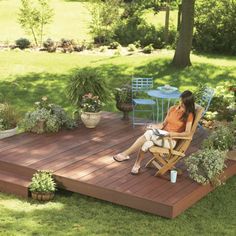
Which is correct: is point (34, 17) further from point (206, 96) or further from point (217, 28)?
point (206, 96)

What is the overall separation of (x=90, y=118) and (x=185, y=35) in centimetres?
679

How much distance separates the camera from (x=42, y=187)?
868 cm

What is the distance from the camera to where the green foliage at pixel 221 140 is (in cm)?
980

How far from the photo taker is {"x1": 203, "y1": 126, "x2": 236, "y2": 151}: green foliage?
9.80 meters

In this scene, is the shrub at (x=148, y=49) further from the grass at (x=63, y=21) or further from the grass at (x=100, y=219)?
the grass at (x=100, y=219)

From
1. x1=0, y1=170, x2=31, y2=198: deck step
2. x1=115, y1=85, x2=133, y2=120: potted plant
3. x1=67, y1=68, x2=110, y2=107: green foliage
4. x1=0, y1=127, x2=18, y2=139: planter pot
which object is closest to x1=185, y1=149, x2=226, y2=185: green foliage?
x1=0, y1=170, x2=31, y2=198: deck step

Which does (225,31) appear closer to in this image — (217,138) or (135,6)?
(135,6)

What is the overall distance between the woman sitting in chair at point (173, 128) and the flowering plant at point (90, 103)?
2239 mm

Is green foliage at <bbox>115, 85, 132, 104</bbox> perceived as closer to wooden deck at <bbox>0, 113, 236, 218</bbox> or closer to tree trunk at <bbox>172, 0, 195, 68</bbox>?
wooden deck at <bbox>0, 113, 236, 218</bbox>

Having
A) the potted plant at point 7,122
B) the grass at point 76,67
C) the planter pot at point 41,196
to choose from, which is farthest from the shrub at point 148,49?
the planter pot at point 41,196

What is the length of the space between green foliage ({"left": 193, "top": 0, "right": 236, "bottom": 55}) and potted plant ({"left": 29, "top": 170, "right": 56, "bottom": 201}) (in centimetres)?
1325

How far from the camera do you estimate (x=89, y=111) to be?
1131 centimetres

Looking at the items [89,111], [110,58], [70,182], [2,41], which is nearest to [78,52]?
[110,58]

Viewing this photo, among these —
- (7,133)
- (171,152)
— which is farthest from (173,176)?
(7,133)
